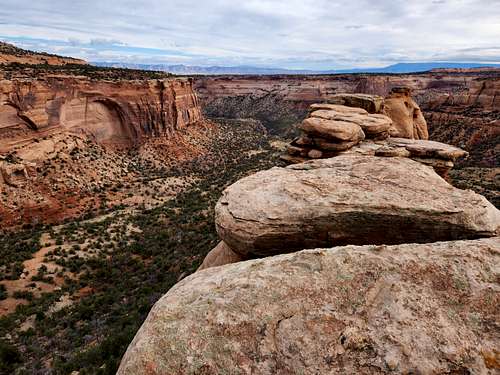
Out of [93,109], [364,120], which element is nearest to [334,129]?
[364,120]

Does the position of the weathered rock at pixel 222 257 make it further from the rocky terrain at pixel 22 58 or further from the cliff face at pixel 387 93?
the cliff face at pixel 387 93

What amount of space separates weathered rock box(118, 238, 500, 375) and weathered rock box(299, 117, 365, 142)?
34.0 ft

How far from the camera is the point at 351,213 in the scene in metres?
9.19

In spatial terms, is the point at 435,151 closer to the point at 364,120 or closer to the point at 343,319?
the point at 364,120

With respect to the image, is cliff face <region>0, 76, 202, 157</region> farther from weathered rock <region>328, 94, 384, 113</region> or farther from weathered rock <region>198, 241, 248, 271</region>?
weathered rock <region>328, 94, 384, 113</region>

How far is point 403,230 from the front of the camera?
30.5 feet

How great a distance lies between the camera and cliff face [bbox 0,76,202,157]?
34.0m

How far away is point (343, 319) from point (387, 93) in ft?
260

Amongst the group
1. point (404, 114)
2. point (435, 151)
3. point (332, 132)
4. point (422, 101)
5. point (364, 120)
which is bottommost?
point (422, 101)

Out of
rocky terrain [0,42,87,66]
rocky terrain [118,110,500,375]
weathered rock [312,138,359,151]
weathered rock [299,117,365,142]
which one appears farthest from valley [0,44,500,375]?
rocky terrain [0,42,87,66]

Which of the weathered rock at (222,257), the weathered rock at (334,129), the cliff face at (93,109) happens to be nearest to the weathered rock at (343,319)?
the weathered rock at (222,257)

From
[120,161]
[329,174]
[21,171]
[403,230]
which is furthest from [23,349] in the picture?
[120,161]

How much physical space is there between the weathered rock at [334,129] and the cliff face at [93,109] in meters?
31.8

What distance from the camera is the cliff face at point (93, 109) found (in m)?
34.0
